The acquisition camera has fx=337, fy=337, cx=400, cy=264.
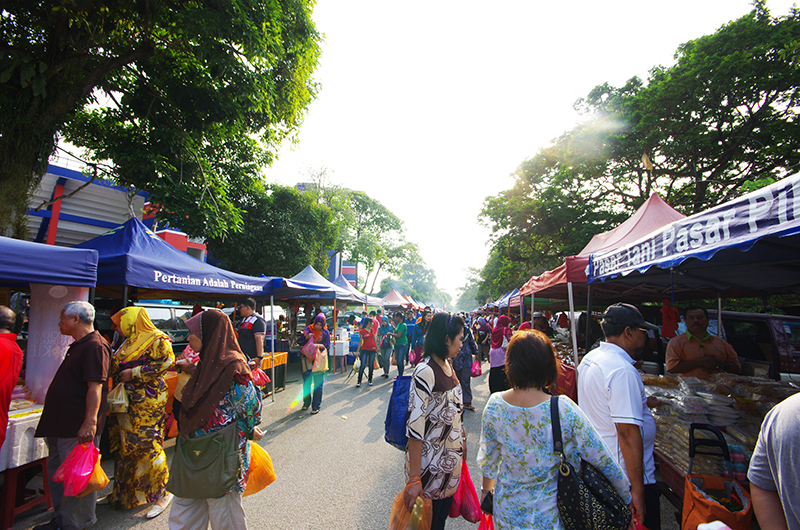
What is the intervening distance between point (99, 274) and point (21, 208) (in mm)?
1848

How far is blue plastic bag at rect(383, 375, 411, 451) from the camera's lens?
2.30m

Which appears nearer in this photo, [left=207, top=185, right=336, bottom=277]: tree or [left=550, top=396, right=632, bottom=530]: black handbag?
[left=550, top=396, right=632, bottom=530]: black handbag

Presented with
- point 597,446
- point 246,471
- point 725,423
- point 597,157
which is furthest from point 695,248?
point 597,157

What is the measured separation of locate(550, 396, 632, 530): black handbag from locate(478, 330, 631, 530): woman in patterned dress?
0.04 meters

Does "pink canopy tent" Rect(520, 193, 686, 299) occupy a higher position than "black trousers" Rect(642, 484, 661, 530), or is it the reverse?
"pink canopy tent" Rect(520, 193, 686, 299)

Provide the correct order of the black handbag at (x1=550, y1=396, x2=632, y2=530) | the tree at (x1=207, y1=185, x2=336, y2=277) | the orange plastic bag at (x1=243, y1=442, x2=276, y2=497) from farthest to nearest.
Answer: the tree at (x1=207, y1=185, x2=336, y2=277)
the orange plastic bag at (x1=243, y1=442, x2=276, y2=497)
the black handbag at (x1=550, y1=396, x2=632, y2=530)

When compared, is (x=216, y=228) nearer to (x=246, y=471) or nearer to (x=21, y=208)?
(x=21, y=208)

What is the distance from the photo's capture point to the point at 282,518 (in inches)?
127

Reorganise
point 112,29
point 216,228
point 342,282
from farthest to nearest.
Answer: point 342,282 → point 216,228 → point 112,29

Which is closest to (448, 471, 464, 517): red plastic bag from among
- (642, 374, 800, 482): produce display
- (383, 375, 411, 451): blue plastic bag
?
(383, 375, 411, 451): blue plastic bag

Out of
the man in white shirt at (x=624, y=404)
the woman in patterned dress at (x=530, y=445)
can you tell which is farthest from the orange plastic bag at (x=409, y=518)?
the man in white shirt at (x=624, y=404)

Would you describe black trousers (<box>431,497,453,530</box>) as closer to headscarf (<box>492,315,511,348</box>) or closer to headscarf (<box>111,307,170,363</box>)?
headscarf (<box>111,307,170,363</box>)

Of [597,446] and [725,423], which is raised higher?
[597,446]

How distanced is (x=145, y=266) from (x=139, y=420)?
2396mm
